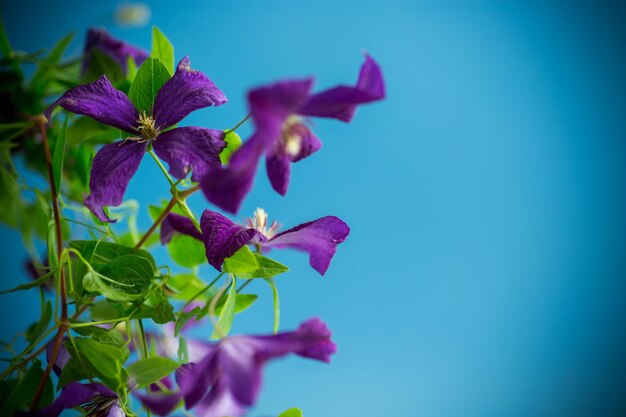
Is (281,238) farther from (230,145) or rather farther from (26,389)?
(26,389)

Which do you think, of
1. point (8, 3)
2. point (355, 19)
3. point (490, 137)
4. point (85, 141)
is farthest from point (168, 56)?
point (490, 137)

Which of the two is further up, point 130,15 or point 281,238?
point 130,15

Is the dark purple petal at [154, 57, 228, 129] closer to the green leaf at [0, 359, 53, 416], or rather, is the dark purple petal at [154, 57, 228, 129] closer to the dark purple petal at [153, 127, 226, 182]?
the dark purple petal at [153, 127, 226, 182]

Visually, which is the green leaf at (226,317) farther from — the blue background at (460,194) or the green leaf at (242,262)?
the blue background at (460,194)

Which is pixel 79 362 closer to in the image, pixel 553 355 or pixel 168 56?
pixel 168 56

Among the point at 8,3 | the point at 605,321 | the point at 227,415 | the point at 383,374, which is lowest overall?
the point at 227,415

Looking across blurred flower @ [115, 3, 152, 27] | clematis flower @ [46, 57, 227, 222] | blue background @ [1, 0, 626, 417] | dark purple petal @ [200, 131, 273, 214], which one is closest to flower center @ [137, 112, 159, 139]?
clematis flower @ [46, 57, 227, 222]

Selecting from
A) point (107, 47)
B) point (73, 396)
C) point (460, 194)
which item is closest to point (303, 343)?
point (73, 396)
